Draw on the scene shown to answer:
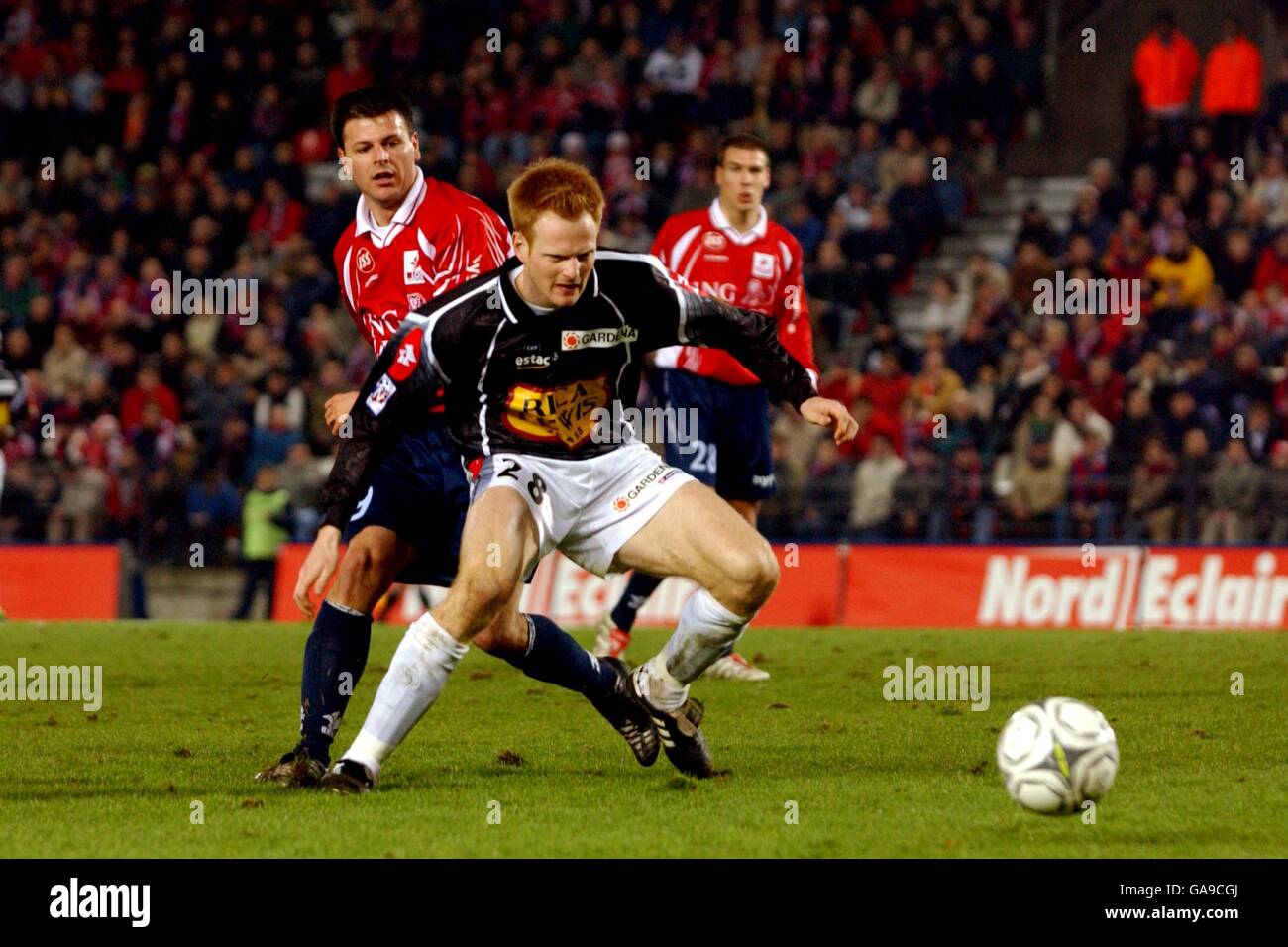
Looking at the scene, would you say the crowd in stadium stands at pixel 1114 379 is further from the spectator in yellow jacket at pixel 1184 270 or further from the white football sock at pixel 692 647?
the white football sock at pixel 692 647

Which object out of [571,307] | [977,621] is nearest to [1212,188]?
[977,621]

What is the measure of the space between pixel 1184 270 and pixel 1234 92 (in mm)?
2769

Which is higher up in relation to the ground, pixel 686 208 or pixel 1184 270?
pixel 686 208

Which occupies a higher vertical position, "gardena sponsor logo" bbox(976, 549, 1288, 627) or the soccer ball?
the soccer ball

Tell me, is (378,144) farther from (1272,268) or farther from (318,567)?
(1272,268)

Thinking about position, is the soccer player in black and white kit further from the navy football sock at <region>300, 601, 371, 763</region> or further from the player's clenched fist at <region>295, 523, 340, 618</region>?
the navy football sock at <region>300, 601, 371, 763</region>

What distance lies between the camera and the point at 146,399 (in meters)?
20.4

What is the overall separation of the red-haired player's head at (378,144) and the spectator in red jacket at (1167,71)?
49.9ft

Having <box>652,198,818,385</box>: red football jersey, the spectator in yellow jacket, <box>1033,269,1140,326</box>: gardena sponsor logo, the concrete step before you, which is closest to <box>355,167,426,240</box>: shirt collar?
<box>652,198,818,385</box>: red football jersey

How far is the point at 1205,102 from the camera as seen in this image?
21.2 metres

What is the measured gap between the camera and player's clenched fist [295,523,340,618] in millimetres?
6883

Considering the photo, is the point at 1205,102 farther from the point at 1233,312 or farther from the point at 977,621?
the point at 977,621

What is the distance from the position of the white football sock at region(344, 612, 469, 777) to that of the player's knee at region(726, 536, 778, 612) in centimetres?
103

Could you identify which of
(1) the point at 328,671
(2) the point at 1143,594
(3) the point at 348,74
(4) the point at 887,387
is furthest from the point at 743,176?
(3) the point at 348,74
